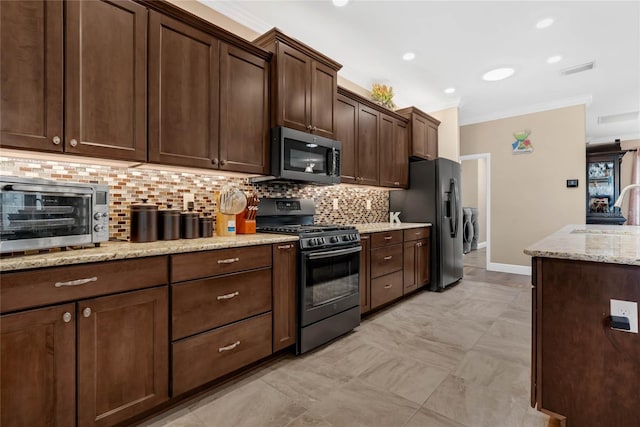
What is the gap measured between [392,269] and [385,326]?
677 mm

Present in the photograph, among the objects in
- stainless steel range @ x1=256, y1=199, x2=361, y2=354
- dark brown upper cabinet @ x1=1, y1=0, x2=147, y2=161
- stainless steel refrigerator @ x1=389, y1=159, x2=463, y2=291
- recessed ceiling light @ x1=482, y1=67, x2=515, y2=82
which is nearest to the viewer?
dark brown upper cabinet @ x1=1, y1=0, x2=147, y2=161

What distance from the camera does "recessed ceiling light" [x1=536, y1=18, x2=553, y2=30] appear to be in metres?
2.80

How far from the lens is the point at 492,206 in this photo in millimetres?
5363

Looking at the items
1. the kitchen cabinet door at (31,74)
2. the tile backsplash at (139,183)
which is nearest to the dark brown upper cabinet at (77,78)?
the kitchen cabinet door at (31,74)

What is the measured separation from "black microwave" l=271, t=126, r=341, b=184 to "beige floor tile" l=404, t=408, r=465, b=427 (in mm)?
1804

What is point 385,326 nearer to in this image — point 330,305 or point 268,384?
point 330,305

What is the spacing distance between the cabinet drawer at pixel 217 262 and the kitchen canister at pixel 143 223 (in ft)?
1.16

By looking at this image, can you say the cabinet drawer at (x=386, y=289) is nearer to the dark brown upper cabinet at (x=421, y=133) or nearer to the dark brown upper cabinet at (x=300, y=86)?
the dark brown upper cabinet at (x=300, y=86)

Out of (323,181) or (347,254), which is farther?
(323,181)

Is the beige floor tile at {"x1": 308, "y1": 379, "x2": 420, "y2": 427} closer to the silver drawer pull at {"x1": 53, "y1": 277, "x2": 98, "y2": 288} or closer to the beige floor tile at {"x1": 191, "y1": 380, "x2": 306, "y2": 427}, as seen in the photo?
the beige floor tile at {"x1": 191, "y1": 380, "x2": 306, "y2": 427}

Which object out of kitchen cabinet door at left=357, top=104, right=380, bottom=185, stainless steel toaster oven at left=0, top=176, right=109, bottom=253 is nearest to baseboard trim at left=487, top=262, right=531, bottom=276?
kitchen cabinet door at left=357, top=104, right=380, bottom=185

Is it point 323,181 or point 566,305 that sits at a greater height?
point 323,181

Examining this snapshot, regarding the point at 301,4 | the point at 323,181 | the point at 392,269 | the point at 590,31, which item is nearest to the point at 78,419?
the point at 323,181

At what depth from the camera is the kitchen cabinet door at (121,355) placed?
1.33 meters
